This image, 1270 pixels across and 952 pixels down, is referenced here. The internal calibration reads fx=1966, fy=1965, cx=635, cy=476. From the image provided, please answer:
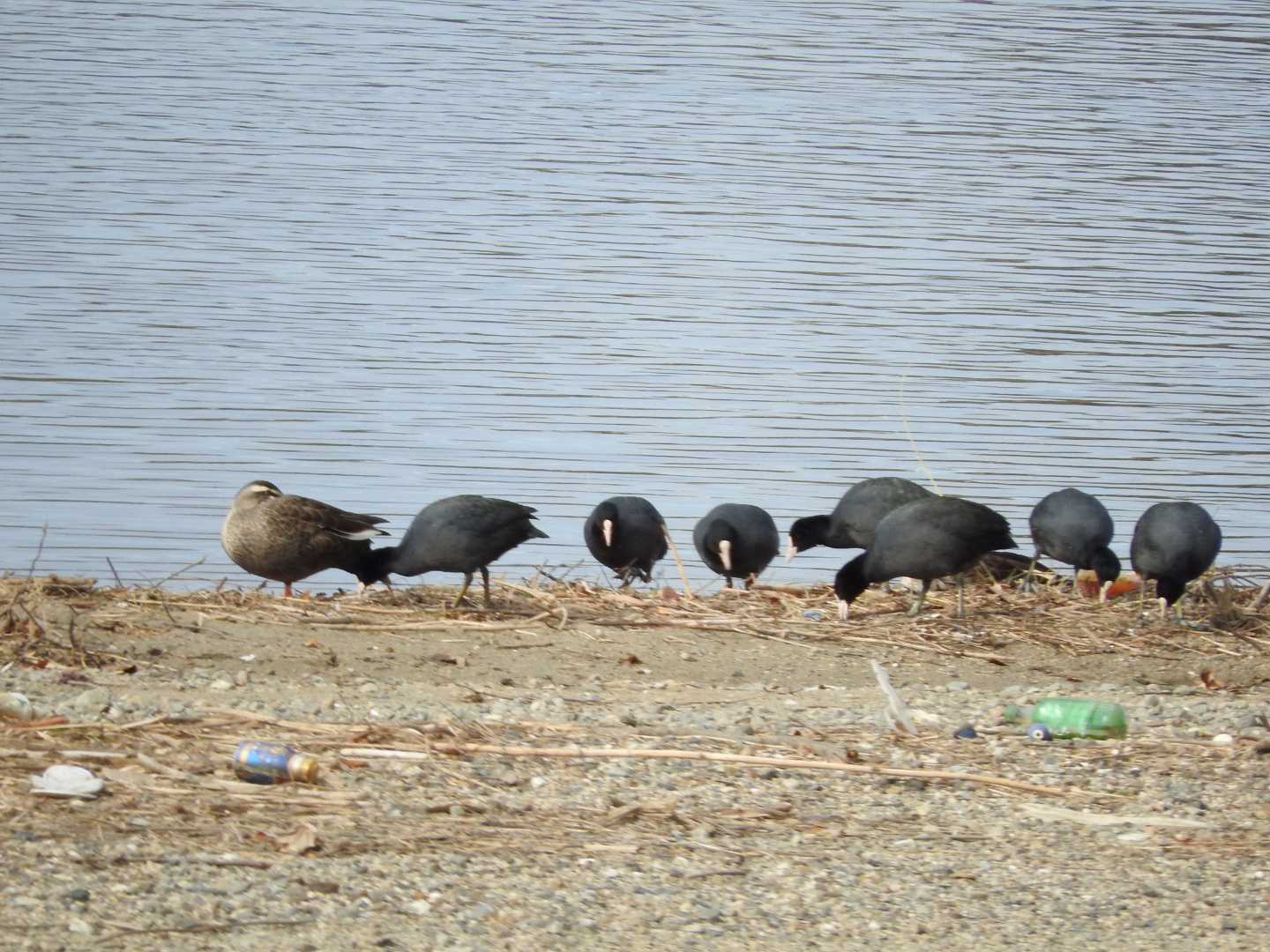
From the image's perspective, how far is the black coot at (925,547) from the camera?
8438mm

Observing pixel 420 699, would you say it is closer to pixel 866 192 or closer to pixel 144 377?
pixel 144 377

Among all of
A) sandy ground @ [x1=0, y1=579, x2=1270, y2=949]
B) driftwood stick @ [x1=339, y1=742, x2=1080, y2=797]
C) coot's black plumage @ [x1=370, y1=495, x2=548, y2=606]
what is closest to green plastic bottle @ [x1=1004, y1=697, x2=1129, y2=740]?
sandy ground @ [x1=0, y1=579, x2=1270, y2=949]

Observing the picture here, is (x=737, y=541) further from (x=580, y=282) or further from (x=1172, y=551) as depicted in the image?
(x=580, y=282)

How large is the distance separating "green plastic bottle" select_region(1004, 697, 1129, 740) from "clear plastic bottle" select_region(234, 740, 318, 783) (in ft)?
7.87

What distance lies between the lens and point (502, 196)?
1973 cm

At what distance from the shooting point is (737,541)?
961cm

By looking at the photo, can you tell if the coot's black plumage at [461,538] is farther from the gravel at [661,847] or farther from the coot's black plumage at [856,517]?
the gravel at [661,847]

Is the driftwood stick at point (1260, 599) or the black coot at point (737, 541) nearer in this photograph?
the driftwood stick at point (1260, 599)

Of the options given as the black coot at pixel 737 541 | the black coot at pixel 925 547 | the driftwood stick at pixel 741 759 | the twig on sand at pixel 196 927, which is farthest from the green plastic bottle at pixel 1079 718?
the black coot at pixel 737 541

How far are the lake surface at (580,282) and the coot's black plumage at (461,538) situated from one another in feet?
3.39

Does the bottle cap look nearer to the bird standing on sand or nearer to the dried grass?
the dried grass

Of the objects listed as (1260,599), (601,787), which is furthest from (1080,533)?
(601,787)

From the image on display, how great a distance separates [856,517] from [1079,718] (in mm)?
3716

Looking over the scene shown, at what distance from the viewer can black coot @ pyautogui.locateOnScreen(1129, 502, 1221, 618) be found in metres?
8.64
